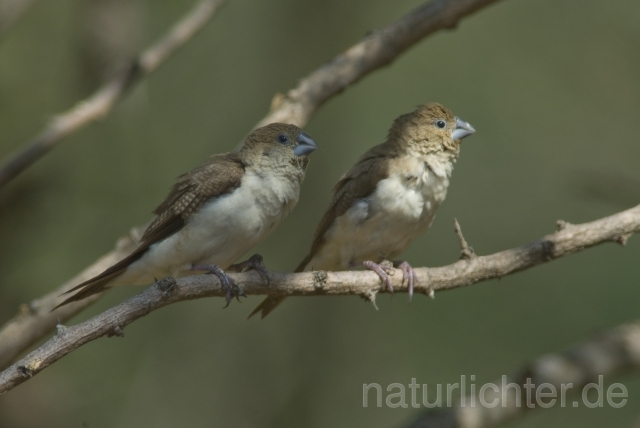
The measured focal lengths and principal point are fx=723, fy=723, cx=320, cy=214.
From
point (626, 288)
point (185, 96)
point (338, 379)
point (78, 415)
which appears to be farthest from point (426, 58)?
point (78, 415)

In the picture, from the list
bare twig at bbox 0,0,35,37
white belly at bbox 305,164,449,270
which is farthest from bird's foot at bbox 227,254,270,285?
bare twig at bbox 0,0,35,37

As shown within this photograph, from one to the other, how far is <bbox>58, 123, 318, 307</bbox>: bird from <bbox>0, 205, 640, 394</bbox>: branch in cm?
54

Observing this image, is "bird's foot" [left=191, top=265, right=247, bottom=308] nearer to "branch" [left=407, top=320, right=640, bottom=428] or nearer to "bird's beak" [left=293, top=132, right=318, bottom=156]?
"bird's beak" [left=293, top=132, right=318, bottom=156]

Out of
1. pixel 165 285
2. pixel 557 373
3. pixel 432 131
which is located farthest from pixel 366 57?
pixel 165 285

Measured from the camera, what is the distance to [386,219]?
488 cm

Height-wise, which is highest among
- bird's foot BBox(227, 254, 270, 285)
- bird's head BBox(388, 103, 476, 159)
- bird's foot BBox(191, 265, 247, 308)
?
bird's head BBox(388, 103, 476, 159)

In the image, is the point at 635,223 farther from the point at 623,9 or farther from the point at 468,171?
the point at 623,9

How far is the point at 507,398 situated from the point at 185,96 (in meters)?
7.11

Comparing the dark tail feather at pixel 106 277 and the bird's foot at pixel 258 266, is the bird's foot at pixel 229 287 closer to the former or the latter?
the bird's foot at pixel 258 266

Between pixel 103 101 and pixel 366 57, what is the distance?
190 centimetres

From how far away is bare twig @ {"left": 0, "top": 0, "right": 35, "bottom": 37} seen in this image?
16.9ft

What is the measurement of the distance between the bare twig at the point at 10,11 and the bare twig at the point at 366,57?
6.27 feet

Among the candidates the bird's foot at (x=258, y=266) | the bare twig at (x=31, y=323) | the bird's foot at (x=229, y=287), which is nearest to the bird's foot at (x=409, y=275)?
the bird's foot at (x=258, y=266)

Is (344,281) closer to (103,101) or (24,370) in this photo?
(24,370)
